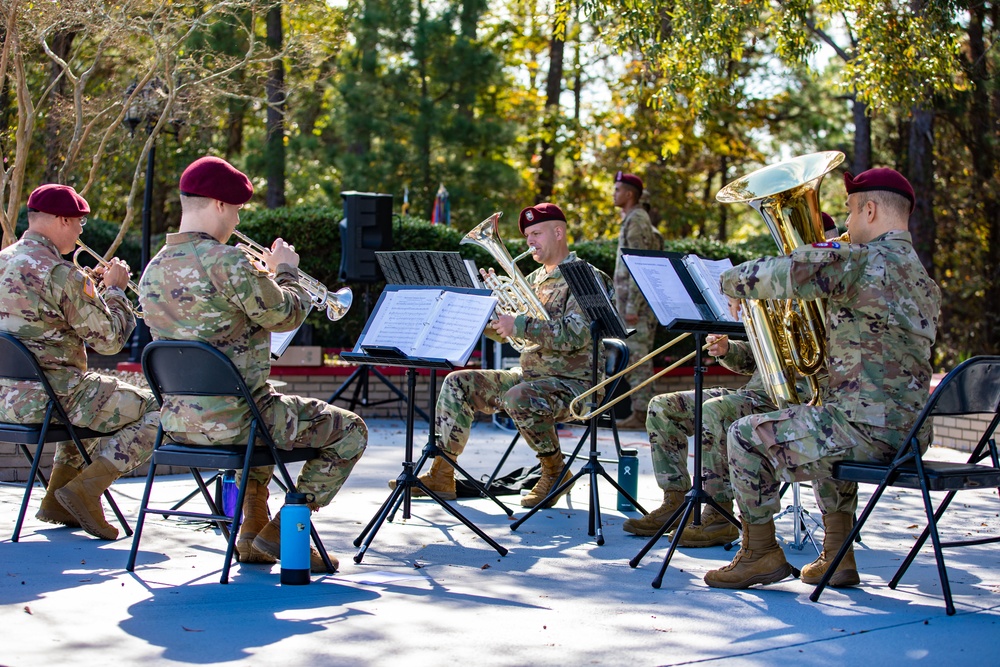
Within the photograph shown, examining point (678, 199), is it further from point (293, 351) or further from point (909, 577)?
point (909, 577)

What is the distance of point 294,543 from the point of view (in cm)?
442

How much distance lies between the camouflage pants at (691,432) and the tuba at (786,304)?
0.87 m

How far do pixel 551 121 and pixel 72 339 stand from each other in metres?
15.5

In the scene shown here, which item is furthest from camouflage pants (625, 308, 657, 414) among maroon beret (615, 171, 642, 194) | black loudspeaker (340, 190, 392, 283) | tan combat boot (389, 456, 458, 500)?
tan combat boot (389, 456, 458, 500)

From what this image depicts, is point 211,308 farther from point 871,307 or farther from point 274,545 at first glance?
point 871,307

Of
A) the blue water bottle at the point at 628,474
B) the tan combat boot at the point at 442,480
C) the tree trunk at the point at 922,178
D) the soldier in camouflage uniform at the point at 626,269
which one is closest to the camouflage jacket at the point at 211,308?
the tan combat boot at the point at 442,480

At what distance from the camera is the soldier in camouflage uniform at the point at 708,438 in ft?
17.9

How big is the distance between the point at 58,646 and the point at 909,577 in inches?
133

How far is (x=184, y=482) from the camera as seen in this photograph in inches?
278

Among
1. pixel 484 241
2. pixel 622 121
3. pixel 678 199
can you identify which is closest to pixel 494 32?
pixel 622 121

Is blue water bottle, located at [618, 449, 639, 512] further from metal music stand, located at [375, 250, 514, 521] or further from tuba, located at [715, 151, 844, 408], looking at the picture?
tuba, located at [715, 151, 844, 408]

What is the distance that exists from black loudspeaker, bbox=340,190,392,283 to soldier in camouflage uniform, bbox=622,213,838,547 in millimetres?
5149

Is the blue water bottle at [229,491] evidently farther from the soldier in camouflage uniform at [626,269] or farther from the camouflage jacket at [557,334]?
the soldier in camouflage uniform at [626,269]

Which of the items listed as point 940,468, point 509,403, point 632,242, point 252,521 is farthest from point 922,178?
point 252,521
